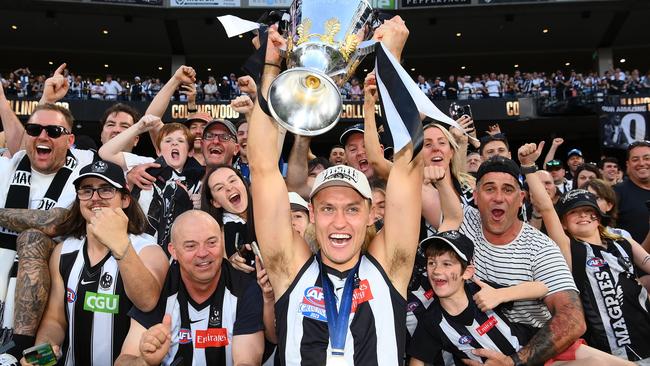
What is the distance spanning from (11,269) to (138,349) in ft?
4.68

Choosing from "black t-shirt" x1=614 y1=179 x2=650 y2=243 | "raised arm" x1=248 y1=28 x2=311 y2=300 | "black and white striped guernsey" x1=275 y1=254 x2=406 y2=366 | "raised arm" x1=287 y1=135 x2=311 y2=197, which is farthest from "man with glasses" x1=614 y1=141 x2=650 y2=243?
"raised arm" x1=248 y1=28 x2=311 y2=300

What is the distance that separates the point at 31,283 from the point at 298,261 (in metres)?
1.88

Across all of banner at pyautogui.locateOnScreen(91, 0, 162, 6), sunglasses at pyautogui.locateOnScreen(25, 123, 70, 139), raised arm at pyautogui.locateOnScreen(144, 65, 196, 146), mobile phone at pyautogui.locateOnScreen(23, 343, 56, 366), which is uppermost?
banner at pyautogui.locateOnScreen(91, 0, 162, 6)

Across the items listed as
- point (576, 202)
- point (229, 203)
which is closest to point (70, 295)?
point (229, 203)

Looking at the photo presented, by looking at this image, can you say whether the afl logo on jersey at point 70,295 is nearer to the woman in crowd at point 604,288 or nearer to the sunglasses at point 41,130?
the sunglasses at point 41,130

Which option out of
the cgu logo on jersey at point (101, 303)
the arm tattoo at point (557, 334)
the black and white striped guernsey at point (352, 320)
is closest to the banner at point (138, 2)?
the cgu logo on jersey at point (101, 303)

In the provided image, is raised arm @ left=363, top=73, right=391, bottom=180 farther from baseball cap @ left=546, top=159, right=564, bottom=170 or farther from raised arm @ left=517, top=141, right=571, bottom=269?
baseball cap @ left=546, top=159, right=564, bottom=170

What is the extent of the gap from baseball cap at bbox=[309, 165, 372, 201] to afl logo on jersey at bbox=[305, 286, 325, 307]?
484mm

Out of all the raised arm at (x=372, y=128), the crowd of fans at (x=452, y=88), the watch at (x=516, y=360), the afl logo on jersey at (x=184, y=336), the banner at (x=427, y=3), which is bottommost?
the watch at (x=516, y=360)

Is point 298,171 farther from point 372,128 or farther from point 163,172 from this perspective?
point 372,128

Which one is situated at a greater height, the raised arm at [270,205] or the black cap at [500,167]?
the black cap at [500,167]

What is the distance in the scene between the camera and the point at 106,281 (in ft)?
11.8

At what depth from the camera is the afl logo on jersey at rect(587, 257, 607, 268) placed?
13.8 ft

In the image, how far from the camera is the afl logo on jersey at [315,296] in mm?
2762
